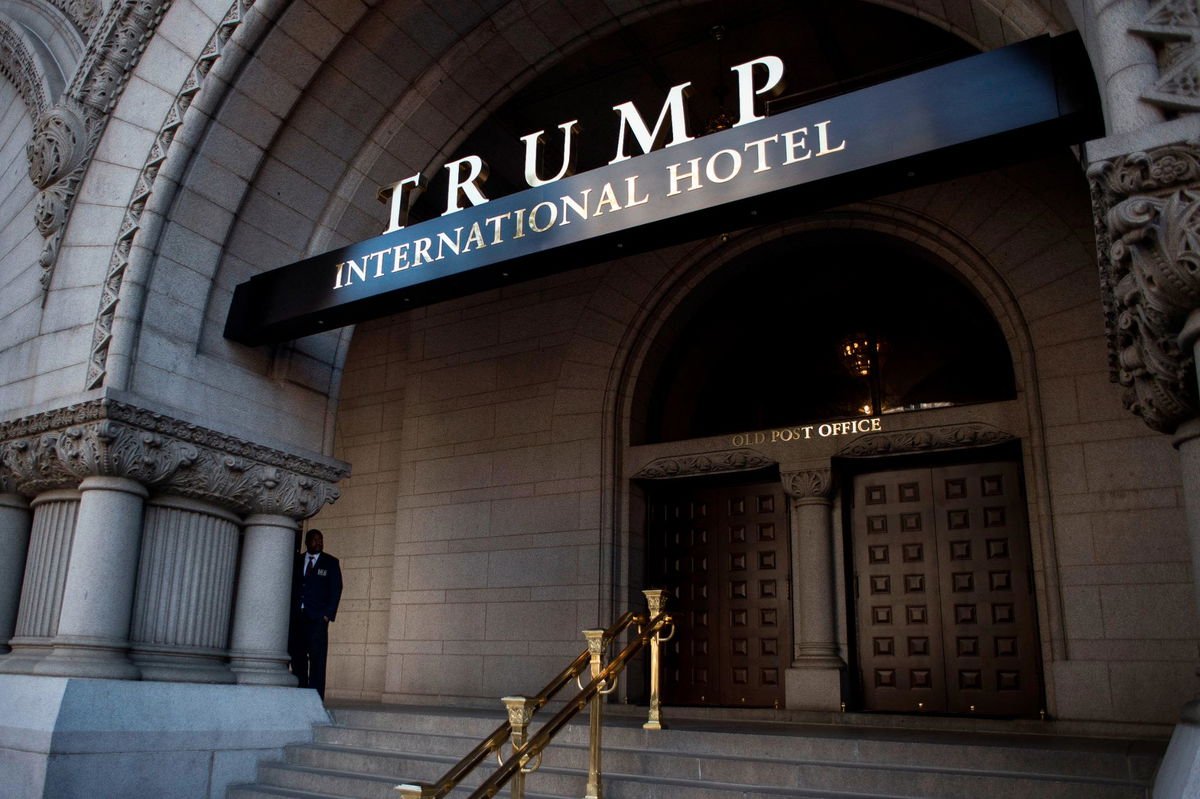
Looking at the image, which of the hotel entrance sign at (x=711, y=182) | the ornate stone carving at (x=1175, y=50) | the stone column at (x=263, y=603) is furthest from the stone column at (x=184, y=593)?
the ornate stone carving at (x=1175, y=50)

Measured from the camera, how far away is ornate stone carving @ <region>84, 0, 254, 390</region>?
6.89m

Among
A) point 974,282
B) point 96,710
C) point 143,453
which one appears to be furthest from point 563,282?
point 96,710

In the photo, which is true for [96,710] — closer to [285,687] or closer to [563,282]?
[285,687]

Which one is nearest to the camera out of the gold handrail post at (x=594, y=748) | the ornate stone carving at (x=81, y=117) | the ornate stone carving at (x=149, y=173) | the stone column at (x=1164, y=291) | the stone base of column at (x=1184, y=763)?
the stone base of column at (x=1184, y=763)

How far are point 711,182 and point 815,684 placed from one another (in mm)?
5311

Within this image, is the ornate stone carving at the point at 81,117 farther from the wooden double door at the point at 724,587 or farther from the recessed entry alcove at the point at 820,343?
the wooden double door at the point at 724,587

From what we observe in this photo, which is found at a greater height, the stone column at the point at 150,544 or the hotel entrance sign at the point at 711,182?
the hotel entrance sign at the point at 711,182

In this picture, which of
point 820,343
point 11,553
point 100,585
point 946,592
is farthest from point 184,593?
point 820,343

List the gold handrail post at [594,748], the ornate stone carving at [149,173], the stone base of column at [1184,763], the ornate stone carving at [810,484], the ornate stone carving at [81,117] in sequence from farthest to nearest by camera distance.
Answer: the ornate stone carving at [810,484], the ornate stone carving at [81,117], the ornate stone carving at [149,173], the gold handrail post at [594,748], the stone base of column at [1184,763]

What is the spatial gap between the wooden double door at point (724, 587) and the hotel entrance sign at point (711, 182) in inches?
188

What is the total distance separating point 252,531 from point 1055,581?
6431mm

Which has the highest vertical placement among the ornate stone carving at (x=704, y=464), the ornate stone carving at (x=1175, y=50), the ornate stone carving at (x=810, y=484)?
the ornate stone carving at (x=1175, y=50)

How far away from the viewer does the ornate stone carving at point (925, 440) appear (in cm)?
855

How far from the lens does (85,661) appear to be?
612cm
